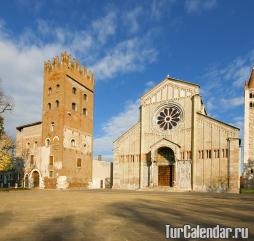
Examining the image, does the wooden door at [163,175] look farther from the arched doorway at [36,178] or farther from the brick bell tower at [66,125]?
the arched doorway at [36,178]

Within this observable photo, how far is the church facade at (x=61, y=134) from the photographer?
149 ft

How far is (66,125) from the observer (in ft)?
152

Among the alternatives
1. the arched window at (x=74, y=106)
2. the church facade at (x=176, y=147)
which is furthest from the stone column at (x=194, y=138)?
the arched window at (x=74, y=106)

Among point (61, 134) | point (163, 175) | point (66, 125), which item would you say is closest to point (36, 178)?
point (61, 134)

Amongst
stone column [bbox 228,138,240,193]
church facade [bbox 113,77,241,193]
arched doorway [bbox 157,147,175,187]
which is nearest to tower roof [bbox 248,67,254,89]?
church facade [bbox 113,77,241,193]

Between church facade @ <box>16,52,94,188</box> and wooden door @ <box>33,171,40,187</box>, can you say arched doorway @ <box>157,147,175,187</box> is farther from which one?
wooden door @ <box>33,171,40,187</box>

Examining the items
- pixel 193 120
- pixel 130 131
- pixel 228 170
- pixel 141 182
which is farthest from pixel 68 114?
pixel 228 170

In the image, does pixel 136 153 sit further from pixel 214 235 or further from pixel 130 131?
pixel 214 235

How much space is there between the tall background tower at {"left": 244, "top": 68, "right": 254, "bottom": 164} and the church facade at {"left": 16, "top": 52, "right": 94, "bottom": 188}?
105 feet

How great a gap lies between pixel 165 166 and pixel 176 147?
331 centimetres

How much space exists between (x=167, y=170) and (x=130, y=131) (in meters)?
7.71

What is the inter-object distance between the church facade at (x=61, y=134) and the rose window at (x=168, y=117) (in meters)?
12.6

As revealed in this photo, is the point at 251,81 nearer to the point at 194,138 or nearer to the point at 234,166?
the point at 194,138

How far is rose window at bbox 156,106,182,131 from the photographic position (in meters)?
42.9
